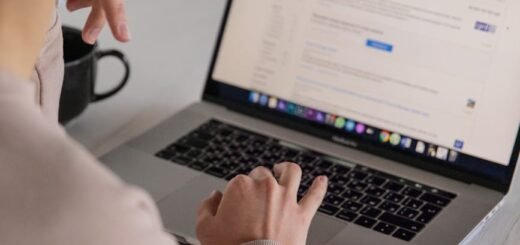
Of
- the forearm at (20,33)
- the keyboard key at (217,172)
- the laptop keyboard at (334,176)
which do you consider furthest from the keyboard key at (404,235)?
the forearm at (20,33)

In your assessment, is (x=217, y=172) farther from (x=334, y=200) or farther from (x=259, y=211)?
(x=259, y=211)

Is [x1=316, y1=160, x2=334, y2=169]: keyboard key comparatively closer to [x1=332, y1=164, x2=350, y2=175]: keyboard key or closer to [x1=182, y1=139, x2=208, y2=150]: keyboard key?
[x1=332, y1=164, x2=350, y2=175]: keyboard key

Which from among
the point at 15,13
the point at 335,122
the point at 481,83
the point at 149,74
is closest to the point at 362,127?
the point at 335,122

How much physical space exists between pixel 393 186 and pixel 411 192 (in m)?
0.02

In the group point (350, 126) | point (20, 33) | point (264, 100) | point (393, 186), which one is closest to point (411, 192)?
point (393, 186)

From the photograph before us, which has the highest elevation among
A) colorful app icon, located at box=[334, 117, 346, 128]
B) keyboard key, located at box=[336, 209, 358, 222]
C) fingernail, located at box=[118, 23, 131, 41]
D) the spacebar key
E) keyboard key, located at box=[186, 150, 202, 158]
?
fingernail, located at box=[118, 23, 131, 41]

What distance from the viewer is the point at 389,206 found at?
1.09 metres

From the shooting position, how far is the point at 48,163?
1.72 ft

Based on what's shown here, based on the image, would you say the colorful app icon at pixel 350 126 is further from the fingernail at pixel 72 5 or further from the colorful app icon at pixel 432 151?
the fingernail at pixel 72 5

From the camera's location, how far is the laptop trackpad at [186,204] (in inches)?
41.7

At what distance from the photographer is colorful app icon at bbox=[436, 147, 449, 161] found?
1145 millimetres

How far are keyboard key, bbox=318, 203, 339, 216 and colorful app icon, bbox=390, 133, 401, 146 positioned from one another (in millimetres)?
132

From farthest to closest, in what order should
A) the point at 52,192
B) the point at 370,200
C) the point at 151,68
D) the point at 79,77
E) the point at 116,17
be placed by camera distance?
the point at 151,68 < the point at 79,77 < the point at 370,200 < the point at 116,17 < the point at 52,192

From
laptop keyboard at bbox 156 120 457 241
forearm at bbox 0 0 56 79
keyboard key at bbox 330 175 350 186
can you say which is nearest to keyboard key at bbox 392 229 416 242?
laptop keyboard at bbox 156 120 457 241
